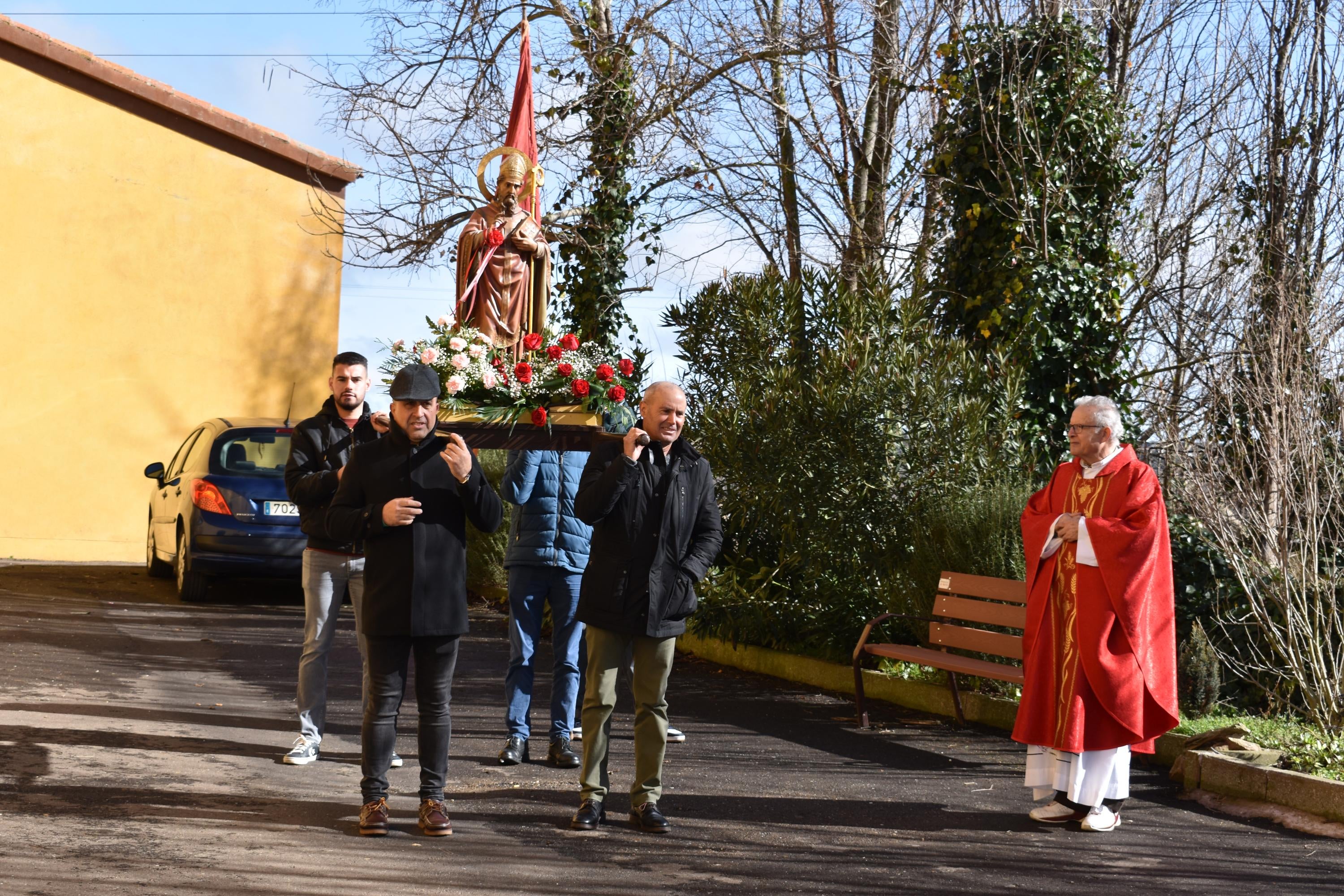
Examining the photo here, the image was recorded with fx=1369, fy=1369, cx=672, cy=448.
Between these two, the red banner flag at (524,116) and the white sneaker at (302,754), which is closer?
the white sneaker at (302,754)

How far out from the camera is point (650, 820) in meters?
5.83

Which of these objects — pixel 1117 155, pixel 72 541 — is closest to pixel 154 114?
pixel 72 541

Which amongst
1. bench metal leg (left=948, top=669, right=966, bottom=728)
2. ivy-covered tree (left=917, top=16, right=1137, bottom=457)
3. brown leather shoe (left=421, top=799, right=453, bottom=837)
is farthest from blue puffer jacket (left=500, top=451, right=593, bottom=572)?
ivy-covered tree (left=917, top=16, right=1137, bottom=457)

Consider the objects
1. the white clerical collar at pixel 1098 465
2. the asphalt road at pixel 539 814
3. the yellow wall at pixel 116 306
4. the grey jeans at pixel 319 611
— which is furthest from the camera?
the yellow wall at pixel 116 306

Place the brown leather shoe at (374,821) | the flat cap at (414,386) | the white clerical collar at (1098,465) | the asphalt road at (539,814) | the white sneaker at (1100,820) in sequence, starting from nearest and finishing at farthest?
the asphalt road at (539,814) → the brown leather shoe at (374,821) → the flat cap at (414,386) → the white sneaker at (1100,820) → the white clerical collar at (1098,465)

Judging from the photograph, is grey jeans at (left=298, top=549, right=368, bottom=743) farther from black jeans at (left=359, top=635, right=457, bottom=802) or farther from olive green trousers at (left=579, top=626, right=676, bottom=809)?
olive green trousers at (left=579, top=626, right=676, bottom=809)

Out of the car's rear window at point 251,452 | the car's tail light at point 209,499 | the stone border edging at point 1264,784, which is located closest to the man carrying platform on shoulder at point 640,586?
the stone border edging at point 1264,784

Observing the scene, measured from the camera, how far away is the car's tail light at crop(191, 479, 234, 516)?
13.3 m

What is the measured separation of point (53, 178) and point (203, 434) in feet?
19.3

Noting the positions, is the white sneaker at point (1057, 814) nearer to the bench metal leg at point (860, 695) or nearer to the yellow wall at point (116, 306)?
the bench metal leg at point (860, 695)

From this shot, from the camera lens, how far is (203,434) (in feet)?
47.1

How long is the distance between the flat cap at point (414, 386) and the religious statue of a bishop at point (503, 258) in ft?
8.66

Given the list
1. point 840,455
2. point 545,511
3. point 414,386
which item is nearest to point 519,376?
point 545,511

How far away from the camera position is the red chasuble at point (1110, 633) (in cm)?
642
